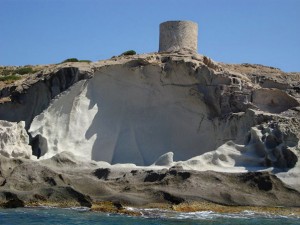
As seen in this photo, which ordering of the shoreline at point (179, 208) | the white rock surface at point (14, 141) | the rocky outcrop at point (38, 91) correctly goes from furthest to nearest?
the rocky outcrop at point (38, 91), the white rock surface at point (14, 141), the shoreline at point (179, 208)

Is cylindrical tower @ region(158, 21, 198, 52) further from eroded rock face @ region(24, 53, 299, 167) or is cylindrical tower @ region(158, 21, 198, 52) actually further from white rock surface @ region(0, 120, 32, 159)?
white rock surface @ region(0, 120, 32, 159)

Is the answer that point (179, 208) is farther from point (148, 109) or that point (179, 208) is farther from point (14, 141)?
point (148, 109)

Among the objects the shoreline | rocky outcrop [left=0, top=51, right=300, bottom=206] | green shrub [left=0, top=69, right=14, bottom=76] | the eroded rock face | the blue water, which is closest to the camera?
the blue water

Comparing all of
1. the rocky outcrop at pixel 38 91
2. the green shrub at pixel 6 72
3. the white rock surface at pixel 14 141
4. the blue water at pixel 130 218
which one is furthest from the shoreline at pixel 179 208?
the green shrub at pixel 6 72

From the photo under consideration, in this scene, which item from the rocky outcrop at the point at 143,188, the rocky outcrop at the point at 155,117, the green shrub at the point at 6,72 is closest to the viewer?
the rocky outcrop at the point at 143,188

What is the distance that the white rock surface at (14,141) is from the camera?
23906 mm

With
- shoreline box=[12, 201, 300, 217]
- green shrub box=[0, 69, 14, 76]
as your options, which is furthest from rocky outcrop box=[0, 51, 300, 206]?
green shrub box=[0, 69, 14, 76]

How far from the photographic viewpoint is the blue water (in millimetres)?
16938

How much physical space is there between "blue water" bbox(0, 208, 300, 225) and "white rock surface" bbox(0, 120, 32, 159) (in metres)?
5.37

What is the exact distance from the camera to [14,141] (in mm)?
24359

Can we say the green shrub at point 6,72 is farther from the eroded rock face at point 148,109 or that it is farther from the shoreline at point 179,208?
the shoreline at point 179,208

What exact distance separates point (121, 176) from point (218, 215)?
171 inches

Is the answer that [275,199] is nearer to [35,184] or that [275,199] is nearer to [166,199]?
[166,199]

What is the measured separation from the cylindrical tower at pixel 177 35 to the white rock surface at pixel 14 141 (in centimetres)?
657
